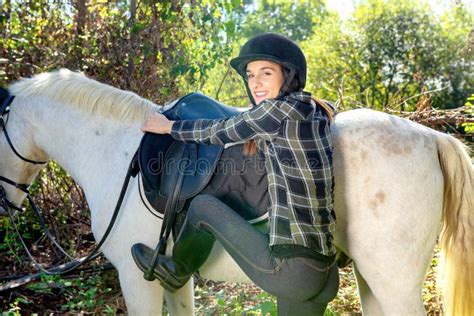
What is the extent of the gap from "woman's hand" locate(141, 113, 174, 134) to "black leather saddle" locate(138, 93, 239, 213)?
52mm

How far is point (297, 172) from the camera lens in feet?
8.07

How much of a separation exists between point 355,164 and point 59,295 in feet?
10.5

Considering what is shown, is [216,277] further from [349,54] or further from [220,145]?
[349,54]

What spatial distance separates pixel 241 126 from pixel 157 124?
21.8 inches

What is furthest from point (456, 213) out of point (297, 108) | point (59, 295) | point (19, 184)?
point (59, 295)

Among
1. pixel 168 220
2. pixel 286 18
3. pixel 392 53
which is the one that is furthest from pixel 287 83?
pixel 286 18

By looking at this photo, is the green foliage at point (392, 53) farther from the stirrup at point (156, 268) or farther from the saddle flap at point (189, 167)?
the stirrup at point (156, 268)

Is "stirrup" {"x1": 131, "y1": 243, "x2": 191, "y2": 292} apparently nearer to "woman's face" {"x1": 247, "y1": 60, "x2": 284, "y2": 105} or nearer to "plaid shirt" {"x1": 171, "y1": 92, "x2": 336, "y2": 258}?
"plaid shirt" {"x1": 171, "y1": 92, "x2": 336, "y2": 258}

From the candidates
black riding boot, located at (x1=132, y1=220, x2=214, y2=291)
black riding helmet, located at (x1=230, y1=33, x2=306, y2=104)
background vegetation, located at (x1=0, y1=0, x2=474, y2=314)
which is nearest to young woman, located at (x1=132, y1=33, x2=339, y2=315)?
black riding helmet, located at (x1=230, y1=33, x2=306, y2=104)

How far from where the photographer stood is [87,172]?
321 centimetres

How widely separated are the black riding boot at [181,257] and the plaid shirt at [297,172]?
449 mm

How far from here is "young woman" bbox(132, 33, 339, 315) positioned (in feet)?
8.00

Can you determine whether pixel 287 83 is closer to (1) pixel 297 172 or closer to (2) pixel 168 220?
(1) pixel 297 172

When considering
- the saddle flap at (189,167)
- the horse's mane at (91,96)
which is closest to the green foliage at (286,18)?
the horse's mane at (91,96)
